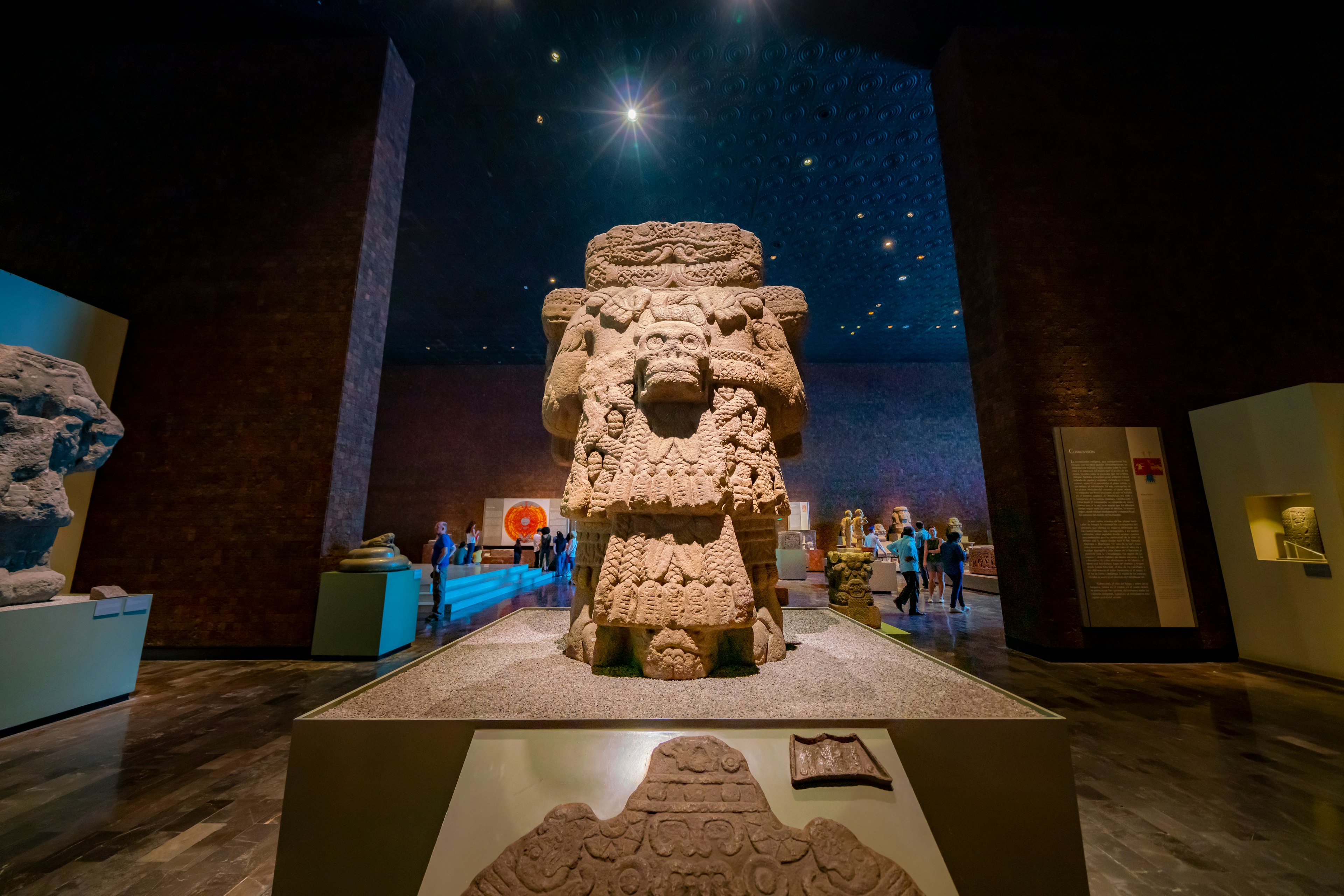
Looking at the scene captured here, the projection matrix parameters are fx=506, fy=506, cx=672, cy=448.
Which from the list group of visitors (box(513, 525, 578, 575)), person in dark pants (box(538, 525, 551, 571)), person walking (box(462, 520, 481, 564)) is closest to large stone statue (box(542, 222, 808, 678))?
group of visitors (box(513, 525, 578, 575))

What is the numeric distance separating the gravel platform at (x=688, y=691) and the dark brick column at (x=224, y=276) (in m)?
3.71

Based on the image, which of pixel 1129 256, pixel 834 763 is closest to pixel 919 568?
pixel 1129 256

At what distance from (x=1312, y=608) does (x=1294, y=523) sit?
25.4 inches

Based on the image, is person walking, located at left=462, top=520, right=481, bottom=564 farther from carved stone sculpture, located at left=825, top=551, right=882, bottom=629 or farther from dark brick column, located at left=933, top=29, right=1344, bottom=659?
dark brick column, located at left=933, top=29, right=1344, bottom=659

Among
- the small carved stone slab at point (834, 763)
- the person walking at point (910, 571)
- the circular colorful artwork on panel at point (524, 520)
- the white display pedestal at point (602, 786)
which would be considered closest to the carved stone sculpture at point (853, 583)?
the person walking at point (910, 571)

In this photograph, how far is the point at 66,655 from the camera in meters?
3.15

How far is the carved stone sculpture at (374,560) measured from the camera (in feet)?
15.5

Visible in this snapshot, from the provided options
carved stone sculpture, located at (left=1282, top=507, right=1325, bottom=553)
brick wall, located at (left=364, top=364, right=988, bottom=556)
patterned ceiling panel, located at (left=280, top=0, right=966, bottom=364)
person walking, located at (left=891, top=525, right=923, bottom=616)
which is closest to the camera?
carved stone sculpture, located at (left=1282, top=507, right=1325, bottom=553)

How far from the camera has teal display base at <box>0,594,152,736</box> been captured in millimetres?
2893

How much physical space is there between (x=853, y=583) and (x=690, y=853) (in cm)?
478

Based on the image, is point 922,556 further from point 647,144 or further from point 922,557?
point 647,144

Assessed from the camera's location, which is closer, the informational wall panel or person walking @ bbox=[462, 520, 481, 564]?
the informational wall panel

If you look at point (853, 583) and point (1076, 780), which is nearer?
point (1076, 780)

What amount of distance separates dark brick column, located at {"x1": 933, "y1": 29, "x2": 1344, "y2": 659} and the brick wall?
8435 millimetres
